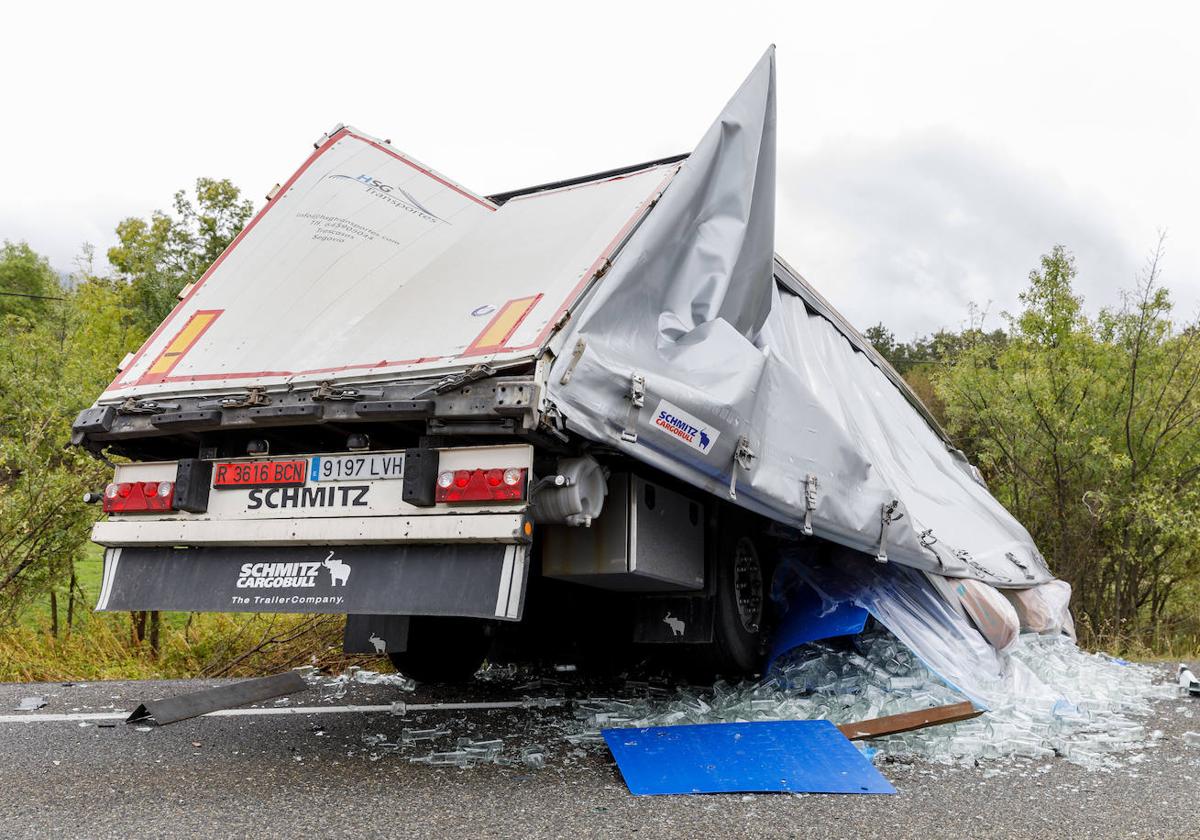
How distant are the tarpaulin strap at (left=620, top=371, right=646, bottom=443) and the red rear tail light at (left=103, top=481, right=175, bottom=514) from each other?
2.00m

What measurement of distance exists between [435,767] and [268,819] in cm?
88

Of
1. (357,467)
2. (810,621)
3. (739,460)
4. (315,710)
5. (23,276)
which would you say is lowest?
(315,710)

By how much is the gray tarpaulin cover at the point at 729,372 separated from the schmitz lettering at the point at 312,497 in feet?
3.18

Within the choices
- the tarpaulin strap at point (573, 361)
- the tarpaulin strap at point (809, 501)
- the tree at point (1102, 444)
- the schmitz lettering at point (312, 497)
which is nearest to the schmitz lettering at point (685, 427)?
the tarpaulin strap at point (573, 361)

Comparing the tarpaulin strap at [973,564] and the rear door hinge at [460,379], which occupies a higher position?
the rear door hinge at [460,379]

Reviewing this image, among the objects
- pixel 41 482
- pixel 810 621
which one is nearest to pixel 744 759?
pixel 810 621

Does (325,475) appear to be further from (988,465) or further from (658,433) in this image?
(988,465)

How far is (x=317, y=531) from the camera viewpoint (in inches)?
147

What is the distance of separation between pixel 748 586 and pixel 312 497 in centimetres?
237

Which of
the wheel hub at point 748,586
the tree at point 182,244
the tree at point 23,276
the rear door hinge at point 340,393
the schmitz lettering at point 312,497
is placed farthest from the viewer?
the tree at point 23,276

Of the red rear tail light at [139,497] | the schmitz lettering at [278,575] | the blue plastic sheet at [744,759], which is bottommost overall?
the blue plastic sheet at [744,759]

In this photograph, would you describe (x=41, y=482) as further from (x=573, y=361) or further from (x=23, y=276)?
(x=23, y=276)

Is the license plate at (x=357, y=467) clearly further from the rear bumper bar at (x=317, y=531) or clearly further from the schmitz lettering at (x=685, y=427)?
the schmitz lettering at (x=685, y=427)

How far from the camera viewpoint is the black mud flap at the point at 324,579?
11.2ft
